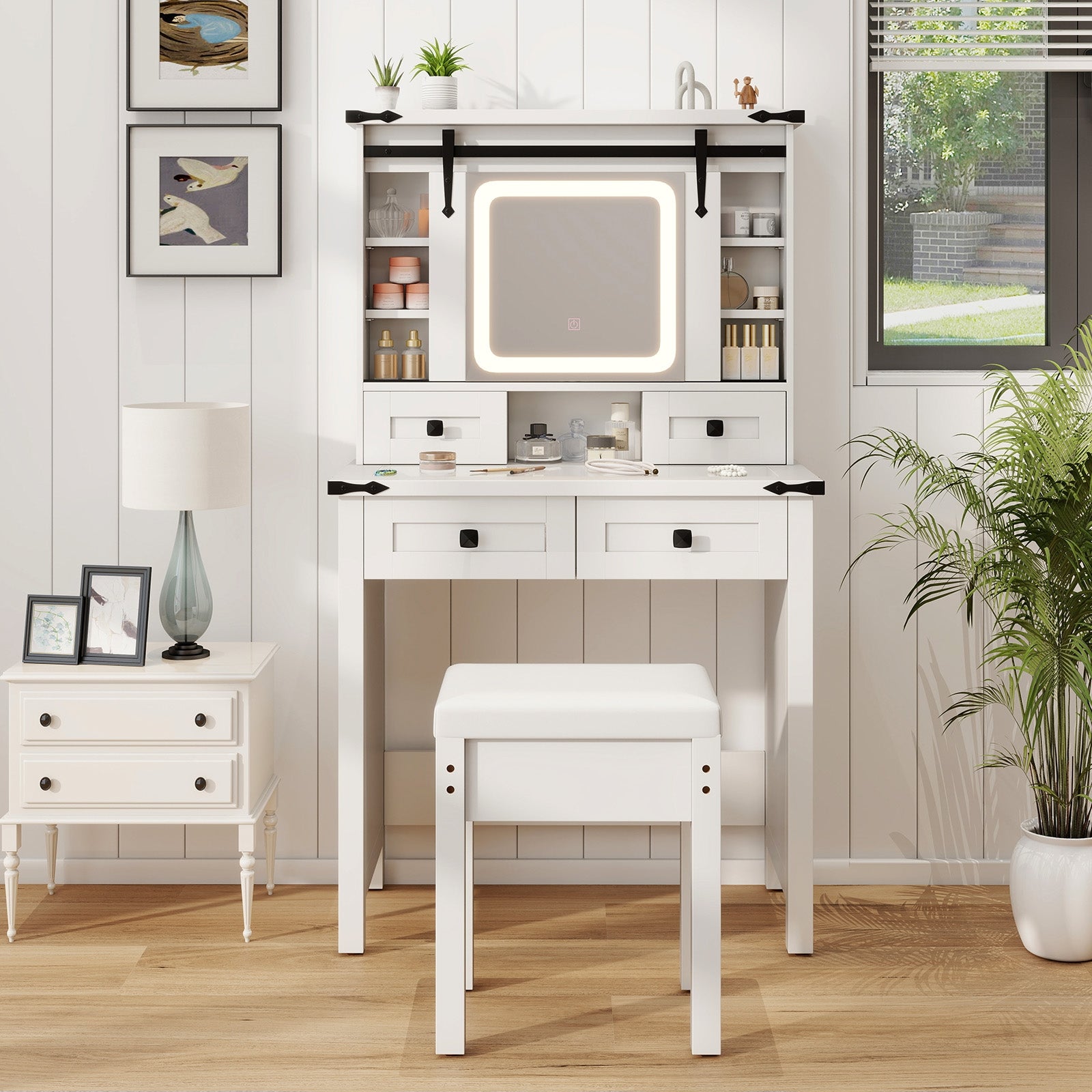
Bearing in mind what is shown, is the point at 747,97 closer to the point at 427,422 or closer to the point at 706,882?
the point at 427,422

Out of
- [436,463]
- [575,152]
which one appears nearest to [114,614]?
[436,463]

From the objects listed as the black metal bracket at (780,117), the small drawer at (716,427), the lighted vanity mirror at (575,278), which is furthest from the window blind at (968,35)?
the small drawer at (716,427)

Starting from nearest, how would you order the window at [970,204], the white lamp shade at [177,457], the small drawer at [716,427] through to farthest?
the white lamp shade at [177,457], the small drawer at [716,427], the window at [970,204]

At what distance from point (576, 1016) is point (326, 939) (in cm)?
66

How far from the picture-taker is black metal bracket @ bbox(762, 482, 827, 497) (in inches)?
99.8

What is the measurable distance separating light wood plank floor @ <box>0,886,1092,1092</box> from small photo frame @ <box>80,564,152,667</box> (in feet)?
2.06

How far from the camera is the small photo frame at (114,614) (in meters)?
2.76

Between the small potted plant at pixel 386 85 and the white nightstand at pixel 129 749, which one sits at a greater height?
the small potted plant at pixel 386 85

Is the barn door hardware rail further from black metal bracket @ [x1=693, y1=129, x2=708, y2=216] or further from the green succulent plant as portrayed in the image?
the green succulent plant

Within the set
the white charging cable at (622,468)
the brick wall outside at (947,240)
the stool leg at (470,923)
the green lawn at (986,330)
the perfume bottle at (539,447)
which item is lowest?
the stool leg at (470,923)

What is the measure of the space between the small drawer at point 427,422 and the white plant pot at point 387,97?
0.65 m

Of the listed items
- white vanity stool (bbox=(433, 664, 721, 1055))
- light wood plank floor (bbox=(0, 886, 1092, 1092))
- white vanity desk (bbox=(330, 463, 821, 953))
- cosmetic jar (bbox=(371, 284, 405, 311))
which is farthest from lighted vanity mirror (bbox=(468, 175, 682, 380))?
light wood plank floor (bbox=(0, 886, 1092, 1092))

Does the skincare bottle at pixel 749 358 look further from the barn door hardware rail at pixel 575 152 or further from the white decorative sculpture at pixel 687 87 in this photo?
the white decorative sculpture at pixel 687 87

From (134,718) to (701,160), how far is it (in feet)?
5.84
